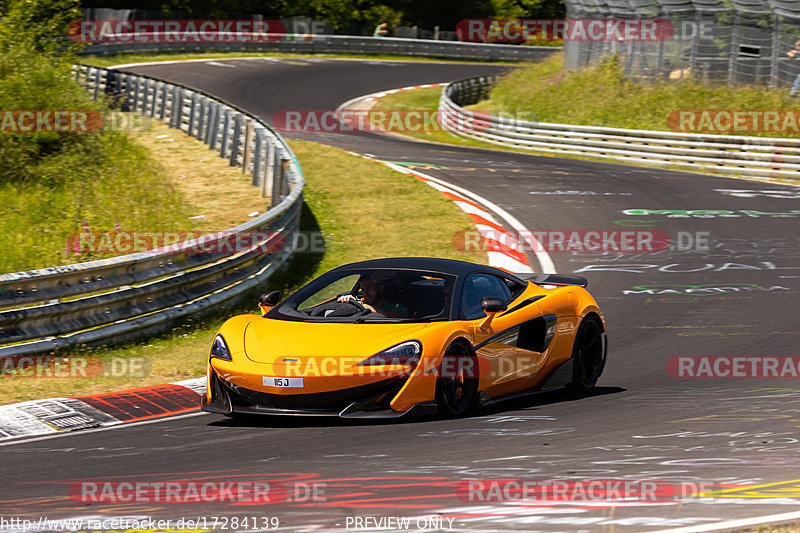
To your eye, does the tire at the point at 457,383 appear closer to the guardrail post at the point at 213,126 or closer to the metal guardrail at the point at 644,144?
the guardrail post at the point at 213,126

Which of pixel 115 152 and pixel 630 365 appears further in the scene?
pixel 115 152

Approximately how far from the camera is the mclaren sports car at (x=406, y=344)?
288 inches

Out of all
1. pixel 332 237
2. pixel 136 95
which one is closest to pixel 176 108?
pixel 136 95

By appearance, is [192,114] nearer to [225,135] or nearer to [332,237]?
[225,135]

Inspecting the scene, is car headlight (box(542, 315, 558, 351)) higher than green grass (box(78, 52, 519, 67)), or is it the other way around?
green grass (box(78, 52, 519, 67))

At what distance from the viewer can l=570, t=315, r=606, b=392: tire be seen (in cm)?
907

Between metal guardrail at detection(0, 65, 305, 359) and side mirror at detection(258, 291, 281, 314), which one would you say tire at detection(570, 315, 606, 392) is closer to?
side mirror at detection(258, 291, 281, 314)

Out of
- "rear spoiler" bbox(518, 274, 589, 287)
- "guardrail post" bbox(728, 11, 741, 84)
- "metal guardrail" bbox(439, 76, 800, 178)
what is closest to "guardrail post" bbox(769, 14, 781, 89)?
"guardrail post" bbox(728, 11, 741, 84)

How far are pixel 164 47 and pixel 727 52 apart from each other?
88.1ft

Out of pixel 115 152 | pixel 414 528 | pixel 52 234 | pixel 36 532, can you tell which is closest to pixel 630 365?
pixel 414 528

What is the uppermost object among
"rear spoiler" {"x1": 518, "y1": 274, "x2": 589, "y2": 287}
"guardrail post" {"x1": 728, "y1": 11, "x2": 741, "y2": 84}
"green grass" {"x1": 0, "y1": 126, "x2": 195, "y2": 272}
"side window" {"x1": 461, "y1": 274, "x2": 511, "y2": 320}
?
"guardrail post" {"x1": 728, "y1": 11, "x2": 741, "y2": 84}

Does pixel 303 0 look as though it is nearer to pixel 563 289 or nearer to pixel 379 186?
pixel 379 186

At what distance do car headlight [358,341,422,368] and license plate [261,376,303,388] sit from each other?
451mm

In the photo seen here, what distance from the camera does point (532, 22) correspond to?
6844 centimetres
